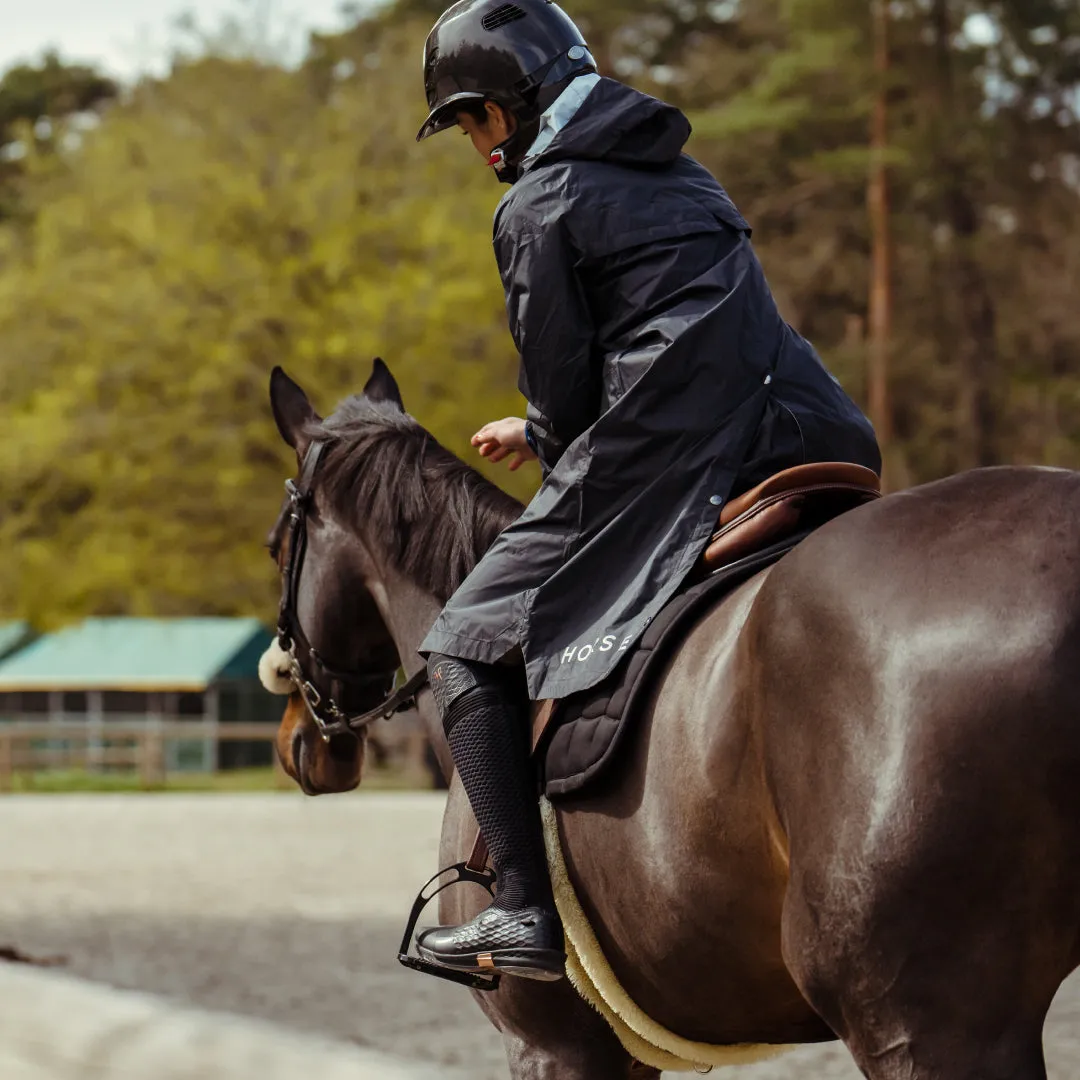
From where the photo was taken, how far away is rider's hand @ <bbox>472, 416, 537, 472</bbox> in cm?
381

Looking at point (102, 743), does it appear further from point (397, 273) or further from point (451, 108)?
point (451, 108)

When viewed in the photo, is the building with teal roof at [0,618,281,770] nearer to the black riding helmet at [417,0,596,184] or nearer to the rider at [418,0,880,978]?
the black riding helmet at [417,0,596,184]

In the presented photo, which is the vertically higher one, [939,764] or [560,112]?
[560,112]

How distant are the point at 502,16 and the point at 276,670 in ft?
5.93

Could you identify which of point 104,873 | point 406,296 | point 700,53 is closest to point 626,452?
point 104,873

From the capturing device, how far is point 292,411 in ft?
14.6

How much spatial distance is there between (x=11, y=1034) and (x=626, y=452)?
1.43 meters

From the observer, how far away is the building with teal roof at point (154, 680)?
3403 cm

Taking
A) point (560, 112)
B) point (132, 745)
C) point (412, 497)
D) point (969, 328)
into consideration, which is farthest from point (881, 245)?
point (560, 112)

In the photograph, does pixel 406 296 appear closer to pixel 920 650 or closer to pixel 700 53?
pixel 700 53

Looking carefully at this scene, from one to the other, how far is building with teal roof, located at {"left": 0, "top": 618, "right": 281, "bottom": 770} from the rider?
30.2m

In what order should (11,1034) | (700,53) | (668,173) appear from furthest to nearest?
(700,53) → (668,173) → (11,1034)

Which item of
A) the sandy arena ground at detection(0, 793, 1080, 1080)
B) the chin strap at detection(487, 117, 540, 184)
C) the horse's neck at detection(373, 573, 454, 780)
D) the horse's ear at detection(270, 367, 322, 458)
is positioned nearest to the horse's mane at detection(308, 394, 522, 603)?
the horse's neck at detection(373, 573, 454, 780)

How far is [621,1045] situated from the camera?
11.3 feet
